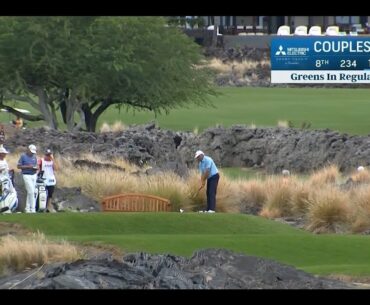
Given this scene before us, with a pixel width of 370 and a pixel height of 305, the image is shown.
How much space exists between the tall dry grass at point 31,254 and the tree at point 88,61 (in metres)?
33.5

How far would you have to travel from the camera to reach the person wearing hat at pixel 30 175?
28.3 meters

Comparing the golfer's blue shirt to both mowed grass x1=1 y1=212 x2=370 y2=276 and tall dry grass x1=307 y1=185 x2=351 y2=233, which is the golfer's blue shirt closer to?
Result: mowed grass x1=1 y1=212 x2=370 y2=276

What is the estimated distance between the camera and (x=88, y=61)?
2160 inches

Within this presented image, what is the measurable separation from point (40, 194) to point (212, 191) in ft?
12.3

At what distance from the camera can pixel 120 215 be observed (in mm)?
26703

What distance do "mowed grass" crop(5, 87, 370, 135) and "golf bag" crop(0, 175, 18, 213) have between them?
31.4 metres

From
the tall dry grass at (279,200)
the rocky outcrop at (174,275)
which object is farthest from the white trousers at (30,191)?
the rocky outcrop at (174,275)

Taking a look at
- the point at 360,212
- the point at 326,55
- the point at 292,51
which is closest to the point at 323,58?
the point at 326,55

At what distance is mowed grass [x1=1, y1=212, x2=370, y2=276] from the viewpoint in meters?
22.1

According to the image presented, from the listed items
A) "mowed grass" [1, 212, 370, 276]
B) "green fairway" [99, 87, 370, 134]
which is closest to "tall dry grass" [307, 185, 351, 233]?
"mowed grass" [1, 212, 370, 276]

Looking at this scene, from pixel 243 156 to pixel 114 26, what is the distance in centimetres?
823

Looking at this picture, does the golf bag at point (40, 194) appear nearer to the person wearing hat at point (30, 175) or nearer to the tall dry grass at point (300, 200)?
the person wearing hat at point (30, 175)
